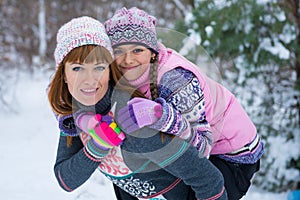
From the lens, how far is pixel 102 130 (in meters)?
1.53

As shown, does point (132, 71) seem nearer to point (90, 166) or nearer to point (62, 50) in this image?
point (62, 50)

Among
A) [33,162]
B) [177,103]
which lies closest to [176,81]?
[177,103]

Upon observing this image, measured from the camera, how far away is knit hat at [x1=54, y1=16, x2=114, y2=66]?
1587 mm

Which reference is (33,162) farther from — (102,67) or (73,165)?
(102,67)

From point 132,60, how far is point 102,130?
29 cm

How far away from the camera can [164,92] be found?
159cm

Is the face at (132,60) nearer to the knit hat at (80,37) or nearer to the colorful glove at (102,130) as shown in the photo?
the knit hat at (80,37)

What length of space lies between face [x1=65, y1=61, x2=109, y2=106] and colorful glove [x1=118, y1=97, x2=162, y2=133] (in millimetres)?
153

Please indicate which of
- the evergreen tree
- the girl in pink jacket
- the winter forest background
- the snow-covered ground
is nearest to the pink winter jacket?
the girl in pink jacket

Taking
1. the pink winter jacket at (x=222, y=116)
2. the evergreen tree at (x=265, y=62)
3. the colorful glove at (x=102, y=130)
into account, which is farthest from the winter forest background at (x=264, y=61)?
the colorful glove at (x=102, y=130)

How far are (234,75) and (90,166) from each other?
3.12 metres

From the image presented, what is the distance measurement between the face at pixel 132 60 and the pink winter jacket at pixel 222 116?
6cm

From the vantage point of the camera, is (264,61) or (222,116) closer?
(222,116)

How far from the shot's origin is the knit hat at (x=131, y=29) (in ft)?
5.48
